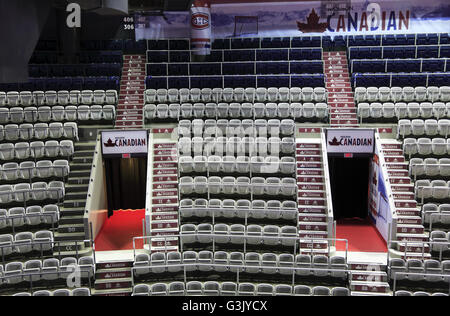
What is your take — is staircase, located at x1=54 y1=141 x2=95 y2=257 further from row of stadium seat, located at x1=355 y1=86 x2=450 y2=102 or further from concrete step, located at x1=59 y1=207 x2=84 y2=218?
row of stadium seat, located at x1=355 y1=86 x2=450 y2=102

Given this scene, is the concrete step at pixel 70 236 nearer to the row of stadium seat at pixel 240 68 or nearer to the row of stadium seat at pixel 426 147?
the row of stadium seat at pixel 240 68

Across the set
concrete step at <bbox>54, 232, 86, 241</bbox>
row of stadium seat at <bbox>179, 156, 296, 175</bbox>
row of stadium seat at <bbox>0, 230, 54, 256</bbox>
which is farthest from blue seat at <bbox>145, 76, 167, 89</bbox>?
row of stadium seat at <bbox>0, 230, 54, 256</bbox>

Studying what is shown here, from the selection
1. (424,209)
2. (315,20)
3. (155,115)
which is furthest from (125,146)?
(315,20)

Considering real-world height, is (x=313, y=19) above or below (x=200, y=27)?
above

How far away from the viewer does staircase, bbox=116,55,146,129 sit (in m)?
11.6

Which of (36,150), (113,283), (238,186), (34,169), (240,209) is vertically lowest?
(113,283)

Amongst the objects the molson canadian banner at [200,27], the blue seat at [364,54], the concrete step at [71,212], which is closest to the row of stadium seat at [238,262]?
the concrete step at [71,212]

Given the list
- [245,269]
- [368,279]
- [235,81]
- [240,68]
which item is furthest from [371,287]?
[240,68]

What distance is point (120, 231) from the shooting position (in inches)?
404

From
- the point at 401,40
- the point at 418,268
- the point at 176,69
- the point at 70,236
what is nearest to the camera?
the point at 418,268

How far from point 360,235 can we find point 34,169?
24.5 feet

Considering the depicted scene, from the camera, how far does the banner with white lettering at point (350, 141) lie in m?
10.4

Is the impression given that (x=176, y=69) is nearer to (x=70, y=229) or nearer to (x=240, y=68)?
(x=240, y=68)
